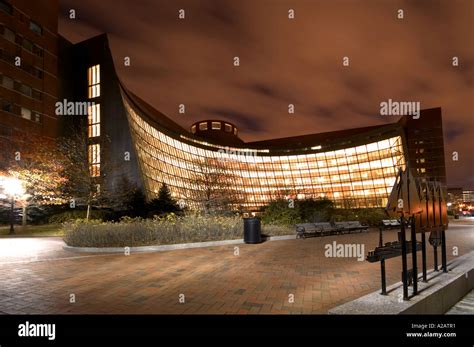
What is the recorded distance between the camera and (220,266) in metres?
8.16

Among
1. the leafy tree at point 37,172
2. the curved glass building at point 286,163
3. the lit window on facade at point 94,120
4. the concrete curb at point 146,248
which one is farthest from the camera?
the curved glass building at point 286,163

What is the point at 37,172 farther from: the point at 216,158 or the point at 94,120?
the point at 216,158

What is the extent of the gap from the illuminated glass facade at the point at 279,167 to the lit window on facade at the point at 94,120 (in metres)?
5.06

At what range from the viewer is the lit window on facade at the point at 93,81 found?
4175cm

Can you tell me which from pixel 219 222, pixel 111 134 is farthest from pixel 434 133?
pixel 219 222

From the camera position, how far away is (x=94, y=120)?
4041 centimetres

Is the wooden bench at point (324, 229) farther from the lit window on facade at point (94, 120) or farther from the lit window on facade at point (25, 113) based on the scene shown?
the lit window on facade at point (25, 113)

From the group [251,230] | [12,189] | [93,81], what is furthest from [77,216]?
[93,81]

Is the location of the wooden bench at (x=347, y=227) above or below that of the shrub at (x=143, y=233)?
below

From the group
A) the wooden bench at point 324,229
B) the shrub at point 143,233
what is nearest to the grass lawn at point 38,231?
the shrub at point 143,233

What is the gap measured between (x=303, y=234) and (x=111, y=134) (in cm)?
3071

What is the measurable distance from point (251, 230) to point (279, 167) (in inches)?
2230
